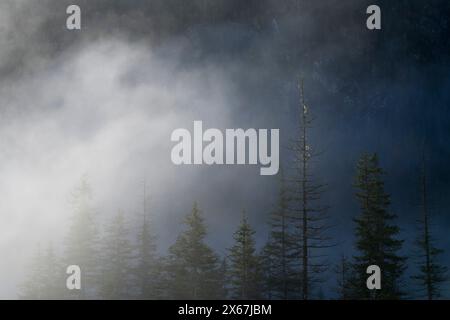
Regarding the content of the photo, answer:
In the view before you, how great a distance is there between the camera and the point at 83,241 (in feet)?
124

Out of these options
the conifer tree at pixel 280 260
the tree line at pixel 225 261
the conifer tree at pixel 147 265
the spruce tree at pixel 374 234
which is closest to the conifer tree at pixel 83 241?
the tree line at pixel 225 261

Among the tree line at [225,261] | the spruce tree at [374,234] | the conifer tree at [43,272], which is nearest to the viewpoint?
the spruce tree at [374,234]

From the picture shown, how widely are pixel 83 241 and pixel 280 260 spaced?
49.3ft

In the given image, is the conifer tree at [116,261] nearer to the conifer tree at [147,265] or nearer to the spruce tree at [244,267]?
the conifer tree at [147,265]

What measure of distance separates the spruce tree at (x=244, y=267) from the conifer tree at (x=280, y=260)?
786 mm

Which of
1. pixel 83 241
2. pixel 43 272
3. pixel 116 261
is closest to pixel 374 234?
pixel 116 261

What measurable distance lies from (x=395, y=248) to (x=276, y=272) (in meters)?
9.02

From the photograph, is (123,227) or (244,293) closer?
(244,293)

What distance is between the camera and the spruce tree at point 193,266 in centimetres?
3697

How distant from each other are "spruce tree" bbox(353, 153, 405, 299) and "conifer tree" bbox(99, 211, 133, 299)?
56.7ft

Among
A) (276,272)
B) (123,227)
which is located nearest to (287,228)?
(276,272)

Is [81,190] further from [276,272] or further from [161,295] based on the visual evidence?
[276,272]

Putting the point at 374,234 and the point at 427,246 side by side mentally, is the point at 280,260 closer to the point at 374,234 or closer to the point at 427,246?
the point at 374,234

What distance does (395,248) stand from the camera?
112 feet
